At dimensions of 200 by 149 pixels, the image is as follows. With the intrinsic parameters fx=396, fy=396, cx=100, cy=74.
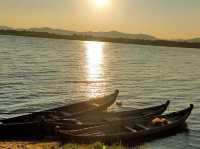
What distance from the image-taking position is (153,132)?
27578 millimetres

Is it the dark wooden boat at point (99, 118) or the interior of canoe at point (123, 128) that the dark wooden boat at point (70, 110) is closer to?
the dark wooden boat at point (99, 118)

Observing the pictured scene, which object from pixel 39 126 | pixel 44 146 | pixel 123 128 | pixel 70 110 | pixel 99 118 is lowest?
pixel 44 146

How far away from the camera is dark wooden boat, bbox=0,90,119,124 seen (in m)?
27.0

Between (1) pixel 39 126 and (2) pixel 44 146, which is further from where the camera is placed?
(1) pixel 39 126

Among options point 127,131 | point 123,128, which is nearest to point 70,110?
point 123,128

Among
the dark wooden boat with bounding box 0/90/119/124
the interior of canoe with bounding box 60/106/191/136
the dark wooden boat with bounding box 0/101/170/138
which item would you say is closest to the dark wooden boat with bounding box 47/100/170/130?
the dark wooden boat with bounding box 0/101/170/138

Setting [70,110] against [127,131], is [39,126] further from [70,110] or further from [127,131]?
[70,110]

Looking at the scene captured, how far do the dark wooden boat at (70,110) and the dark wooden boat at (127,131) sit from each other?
306 centimetres

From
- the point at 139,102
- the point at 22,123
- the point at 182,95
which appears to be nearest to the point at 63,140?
the point at 22,123

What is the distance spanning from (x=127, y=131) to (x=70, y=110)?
6.19 metres

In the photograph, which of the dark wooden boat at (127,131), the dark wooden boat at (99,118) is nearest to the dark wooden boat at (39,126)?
the dark wooden boat at (99,118)

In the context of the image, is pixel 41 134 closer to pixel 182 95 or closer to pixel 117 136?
pixel 117 136

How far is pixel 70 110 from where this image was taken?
30.9 meters

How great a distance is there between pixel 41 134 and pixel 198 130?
13433 millimetres
